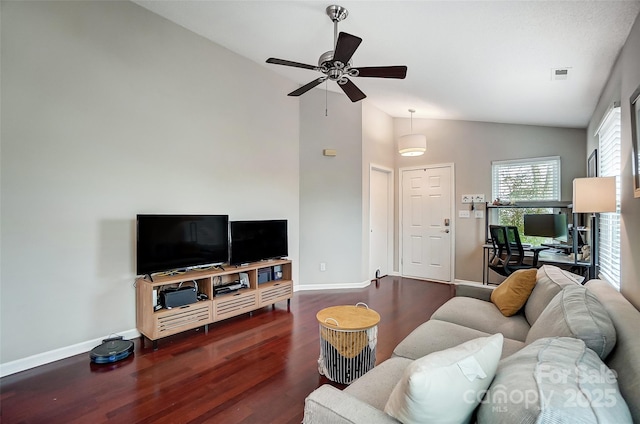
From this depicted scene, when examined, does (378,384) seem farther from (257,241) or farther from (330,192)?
(330,192)

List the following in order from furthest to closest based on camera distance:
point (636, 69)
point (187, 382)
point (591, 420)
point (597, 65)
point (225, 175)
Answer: point (225, 175) < point (597, 65) < point (187, 382) < point (636, 69) < point (591, 420)

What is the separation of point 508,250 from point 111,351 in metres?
4.62

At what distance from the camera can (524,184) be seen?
15.4 ft

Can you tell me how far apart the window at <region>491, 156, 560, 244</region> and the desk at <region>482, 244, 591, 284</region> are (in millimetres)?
478

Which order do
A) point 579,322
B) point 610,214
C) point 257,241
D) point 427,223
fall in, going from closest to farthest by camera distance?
point 579,322, point 610,214, point 257,241, point 427,223

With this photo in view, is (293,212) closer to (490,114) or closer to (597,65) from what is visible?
(490,114)

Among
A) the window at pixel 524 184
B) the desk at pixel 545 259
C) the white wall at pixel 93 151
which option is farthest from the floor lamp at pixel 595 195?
the white wall at pixel 93 151

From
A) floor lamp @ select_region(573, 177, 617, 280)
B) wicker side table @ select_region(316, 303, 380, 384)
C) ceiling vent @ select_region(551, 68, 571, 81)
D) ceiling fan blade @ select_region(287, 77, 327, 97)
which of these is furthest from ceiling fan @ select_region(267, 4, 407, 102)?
wicker side table @ select_region(316, 303, 380, 384)

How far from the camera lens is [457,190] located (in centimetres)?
527

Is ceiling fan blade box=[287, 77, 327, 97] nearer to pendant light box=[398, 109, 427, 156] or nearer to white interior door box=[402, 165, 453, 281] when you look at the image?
pendant light box=[398, 109, 427, 156]

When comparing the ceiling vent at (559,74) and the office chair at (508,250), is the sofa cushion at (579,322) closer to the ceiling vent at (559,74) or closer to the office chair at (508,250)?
the ceiling vent at (559,74)

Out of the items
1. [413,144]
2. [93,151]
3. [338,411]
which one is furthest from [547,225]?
[93,151]

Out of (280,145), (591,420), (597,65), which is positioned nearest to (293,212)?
(280,145)

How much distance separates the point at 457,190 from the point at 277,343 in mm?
3976
